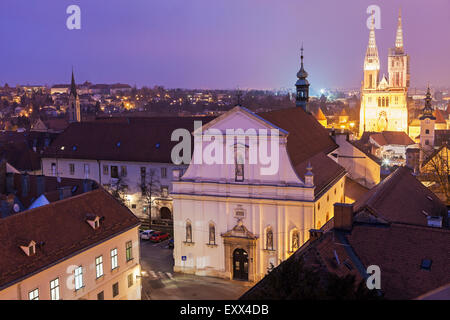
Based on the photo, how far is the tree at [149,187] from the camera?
4769 cm

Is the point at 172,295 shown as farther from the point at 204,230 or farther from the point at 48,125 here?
the point at 48,125

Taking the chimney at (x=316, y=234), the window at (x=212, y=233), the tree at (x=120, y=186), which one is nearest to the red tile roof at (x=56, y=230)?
the window at (x=212, y=233)

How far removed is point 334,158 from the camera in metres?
45.2

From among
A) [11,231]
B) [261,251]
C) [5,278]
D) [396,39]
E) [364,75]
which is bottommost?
[261,251]

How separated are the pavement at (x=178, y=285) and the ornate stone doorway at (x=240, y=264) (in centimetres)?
63

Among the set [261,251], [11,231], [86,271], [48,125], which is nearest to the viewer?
[11,231]

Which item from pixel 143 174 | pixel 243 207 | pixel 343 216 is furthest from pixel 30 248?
pixel 143 174

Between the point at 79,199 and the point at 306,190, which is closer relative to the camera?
the point at 79,199

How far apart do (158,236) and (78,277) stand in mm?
18115

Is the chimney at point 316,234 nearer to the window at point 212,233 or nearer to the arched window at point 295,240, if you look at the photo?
the arched window at point 295,240

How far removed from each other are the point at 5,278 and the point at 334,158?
109 feet
